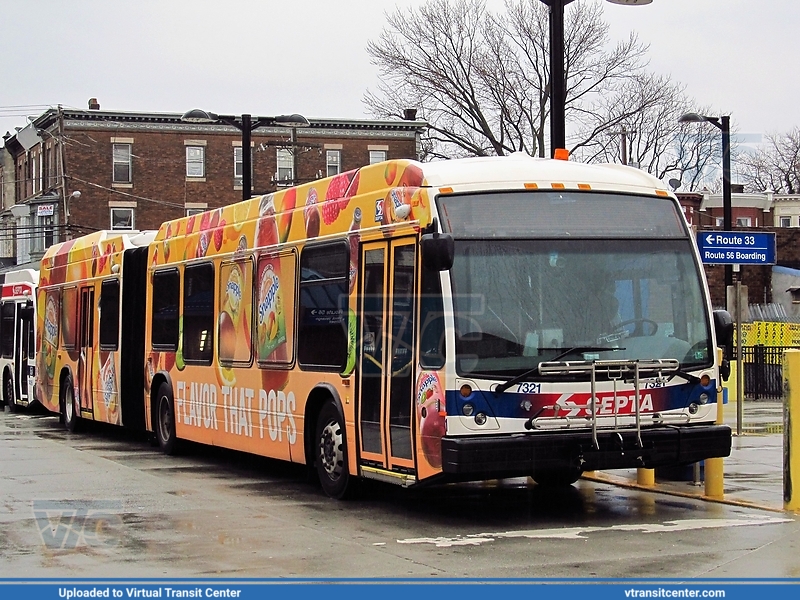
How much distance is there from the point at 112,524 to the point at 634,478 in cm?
573

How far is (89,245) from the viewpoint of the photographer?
21.2 metres

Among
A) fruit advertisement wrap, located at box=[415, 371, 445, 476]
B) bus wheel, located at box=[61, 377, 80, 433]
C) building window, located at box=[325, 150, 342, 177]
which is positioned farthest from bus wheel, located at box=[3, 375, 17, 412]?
building window, located at box=[325, 150, 342, 177]

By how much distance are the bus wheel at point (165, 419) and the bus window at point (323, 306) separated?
476 cm

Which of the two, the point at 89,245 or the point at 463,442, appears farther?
the point at 89,245

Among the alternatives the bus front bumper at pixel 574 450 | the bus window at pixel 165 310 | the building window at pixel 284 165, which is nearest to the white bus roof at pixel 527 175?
the bus front bumper at pixel 574 450

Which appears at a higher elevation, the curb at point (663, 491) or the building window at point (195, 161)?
the building window at point (195, 161)

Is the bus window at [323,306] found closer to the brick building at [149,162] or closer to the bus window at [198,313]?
the bus window at [198,313]

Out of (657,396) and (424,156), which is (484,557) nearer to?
(657,396)

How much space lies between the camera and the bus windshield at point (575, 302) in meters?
10.1

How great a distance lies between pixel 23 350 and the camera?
2581 cm

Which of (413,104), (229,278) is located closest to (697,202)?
(413,104)

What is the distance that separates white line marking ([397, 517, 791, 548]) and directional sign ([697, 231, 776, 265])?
5409mm
